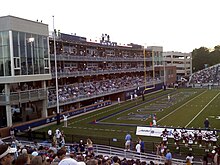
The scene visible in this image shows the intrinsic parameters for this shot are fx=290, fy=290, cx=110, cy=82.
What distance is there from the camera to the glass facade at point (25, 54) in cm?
2909

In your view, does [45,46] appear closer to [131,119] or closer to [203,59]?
[131,119]

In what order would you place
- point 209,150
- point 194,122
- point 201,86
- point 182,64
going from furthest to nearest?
point 182,64 → point 201,86 → point 194,122 → point 209,150

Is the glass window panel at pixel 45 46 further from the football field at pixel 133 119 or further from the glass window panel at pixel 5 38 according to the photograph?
the football field at pixel 133 119

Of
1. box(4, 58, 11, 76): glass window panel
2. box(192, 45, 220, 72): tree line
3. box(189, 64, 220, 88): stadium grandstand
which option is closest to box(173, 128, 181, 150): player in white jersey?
box(4, 58, 11, 76): glass window panel


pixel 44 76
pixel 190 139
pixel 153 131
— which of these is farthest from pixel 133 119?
pixel 190 139

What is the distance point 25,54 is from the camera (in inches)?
1213

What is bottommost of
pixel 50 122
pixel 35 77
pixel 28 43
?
pixel 50 122

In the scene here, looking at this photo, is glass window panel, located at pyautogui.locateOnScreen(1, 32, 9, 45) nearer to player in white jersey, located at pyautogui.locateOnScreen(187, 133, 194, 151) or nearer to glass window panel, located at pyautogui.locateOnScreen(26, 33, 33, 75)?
glass window panel, located at pyautogui.locateOnScreen(26, 33, 33, 75)

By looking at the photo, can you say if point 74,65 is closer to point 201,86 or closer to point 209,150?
point 209,150

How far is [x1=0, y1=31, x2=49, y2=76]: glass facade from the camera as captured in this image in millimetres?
29094

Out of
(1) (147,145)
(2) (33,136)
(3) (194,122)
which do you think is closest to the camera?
(1) (147,145)

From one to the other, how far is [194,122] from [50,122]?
1527cm

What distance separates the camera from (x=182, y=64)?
370ft

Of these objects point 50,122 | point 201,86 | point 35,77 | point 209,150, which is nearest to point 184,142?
point 209,150
